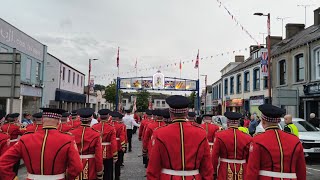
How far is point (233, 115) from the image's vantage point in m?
6.51

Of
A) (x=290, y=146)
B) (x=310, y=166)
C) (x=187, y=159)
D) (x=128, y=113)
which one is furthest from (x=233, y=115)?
(x=128, y=113)

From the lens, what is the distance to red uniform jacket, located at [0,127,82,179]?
13.8 feet

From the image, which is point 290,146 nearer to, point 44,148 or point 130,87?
point 44,148

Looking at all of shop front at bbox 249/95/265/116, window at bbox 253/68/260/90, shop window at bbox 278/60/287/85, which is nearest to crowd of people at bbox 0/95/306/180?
shop window at bbox 278/60/287/85

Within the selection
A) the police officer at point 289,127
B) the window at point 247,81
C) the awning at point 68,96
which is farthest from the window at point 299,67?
the awning at point 68,96

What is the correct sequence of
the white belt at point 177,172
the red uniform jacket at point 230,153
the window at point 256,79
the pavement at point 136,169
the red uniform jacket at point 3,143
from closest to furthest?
1. the white belt at point 177,172
2. the red uniform jacket at point 230,153
3. the red uniform jacket at point 3,143
4. the pavement at point 136,169
5. the window at point 256,79

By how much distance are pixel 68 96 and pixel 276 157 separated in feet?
109

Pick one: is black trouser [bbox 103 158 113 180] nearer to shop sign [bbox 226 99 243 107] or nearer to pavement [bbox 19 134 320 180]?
pavement [bbox 19 134 320 180]

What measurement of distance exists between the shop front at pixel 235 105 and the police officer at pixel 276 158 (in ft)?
110

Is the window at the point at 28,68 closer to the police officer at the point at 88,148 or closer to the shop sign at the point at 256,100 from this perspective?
the shop sign at the point at 256,100

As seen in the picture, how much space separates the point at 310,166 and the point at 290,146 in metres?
10.00

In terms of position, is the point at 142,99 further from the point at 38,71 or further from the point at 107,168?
the point at 107,168

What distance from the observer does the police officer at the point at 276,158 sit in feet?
13.9

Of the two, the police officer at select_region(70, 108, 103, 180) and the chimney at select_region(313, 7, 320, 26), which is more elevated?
the chimney at select_region(313, 7, 320, 26)
